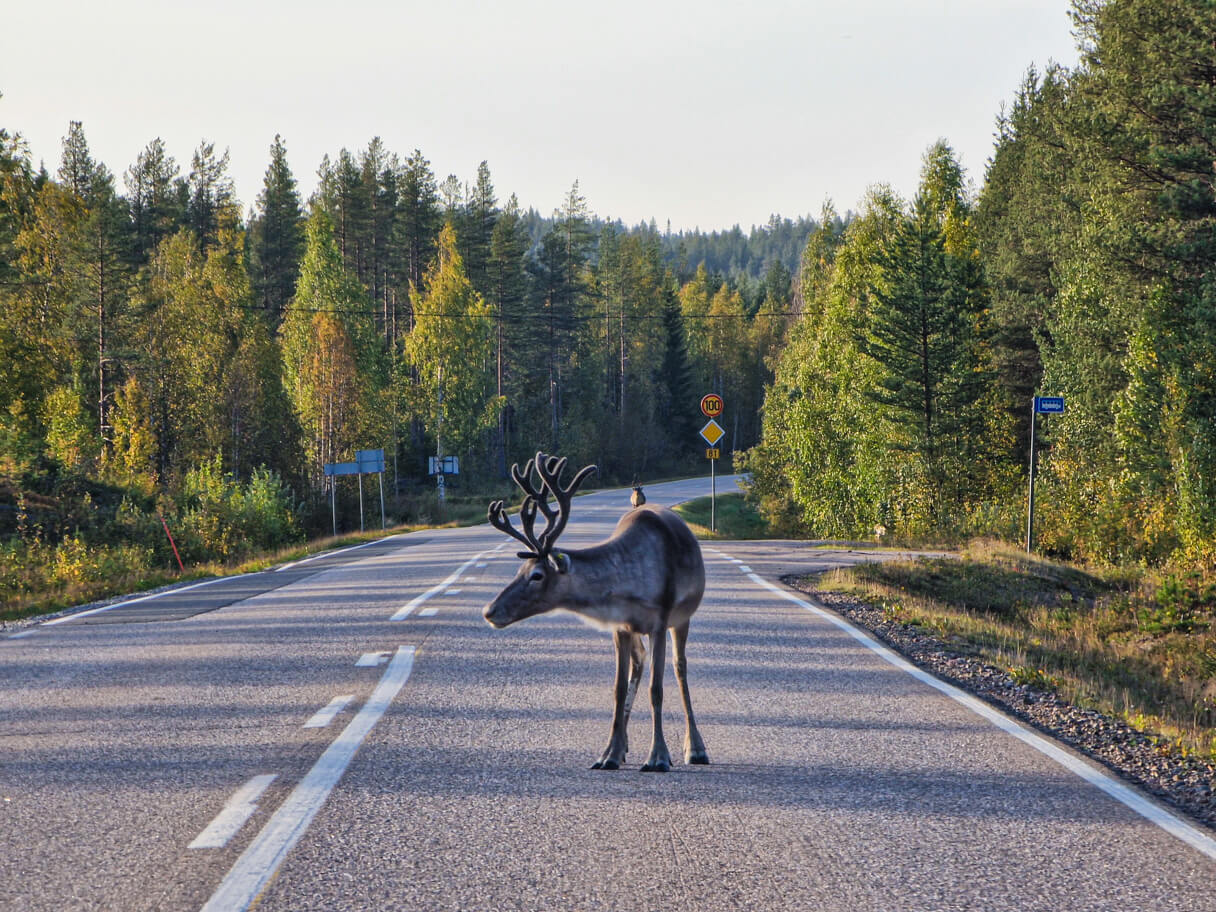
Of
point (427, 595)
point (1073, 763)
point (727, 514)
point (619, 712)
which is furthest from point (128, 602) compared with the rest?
point (727, 514)

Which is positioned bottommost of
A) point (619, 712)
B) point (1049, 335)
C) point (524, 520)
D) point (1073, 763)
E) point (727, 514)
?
point (727, 514)

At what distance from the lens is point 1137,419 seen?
86.6 feet

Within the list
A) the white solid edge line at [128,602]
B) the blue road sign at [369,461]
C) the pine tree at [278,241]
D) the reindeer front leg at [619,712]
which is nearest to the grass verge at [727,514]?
the blue road sign at [369,461]

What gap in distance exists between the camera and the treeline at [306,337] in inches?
1823

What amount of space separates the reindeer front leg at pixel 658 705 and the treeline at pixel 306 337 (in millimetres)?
24207

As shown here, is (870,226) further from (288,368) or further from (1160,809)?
(1160,809)

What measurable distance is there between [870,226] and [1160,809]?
150 feet

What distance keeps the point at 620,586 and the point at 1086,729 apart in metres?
3.80

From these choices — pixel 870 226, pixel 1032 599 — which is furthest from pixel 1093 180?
pixel 870 226

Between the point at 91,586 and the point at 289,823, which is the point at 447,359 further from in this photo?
the point at 289,823

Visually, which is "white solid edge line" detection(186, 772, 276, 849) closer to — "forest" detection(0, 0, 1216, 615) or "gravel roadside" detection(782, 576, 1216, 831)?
"gravel roadside" detection(782, 576, 1216, 831)

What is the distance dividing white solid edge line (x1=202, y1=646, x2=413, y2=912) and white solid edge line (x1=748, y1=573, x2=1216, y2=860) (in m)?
3.81

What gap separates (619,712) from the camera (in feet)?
18.9

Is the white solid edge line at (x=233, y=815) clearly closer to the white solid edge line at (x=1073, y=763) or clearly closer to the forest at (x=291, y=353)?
the white solid edge line at (x=1073, y=763)
